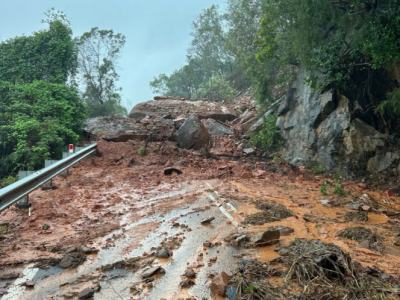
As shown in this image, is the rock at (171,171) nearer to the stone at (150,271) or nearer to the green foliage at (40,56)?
the stone at (150,271)

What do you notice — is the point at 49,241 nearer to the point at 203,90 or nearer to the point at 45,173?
the point at 45,173

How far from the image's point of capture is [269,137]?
14133mm

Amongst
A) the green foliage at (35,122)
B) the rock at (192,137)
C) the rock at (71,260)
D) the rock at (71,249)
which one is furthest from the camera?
the rock at (192,137)

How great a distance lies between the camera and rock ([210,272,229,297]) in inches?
105

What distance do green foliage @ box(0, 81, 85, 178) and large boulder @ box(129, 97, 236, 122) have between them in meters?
5.95

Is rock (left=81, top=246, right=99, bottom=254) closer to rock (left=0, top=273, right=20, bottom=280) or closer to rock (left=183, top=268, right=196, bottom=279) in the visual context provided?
rock (left=0, top=273, right=20, bottom=280)

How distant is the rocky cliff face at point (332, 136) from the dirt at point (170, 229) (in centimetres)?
121

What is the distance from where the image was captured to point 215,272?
3.10 metres

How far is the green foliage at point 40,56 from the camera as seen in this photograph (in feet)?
62.1

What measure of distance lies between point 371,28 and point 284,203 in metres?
4.93

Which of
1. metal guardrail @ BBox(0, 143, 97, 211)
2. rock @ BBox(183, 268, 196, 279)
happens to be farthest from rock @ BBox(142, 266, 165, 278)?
metal guardrail @ BBox(0, 143, 97, 211)

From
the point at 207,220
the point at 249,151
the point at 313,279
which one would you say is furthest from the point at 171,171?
the point at 313,279

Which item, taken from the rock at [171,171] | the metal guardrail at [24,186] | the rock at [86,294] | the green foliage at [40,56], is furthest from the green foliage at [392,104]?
the green foliage at [40,56]

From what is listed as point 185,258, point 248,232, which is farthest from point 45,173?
point 248,232
